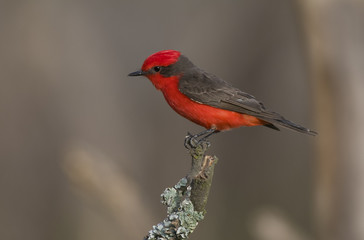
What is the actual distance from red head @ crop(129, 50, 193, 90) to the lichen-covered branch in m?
1.94

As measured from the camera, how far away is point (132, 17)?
799cm

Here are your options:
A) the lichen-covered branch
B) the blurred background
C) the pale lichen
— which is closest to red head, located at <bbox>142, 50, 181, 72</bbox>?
the blurred background

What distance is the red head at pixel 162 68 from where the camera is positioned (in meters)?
5.52

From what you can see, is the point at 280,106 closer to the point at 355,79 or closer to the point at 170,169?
the point at 170,169

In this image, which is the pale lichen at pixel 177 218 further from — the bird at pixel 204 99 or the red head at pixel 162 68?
the red head at pixel 162 68

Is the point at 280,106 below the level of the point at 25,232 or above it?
above

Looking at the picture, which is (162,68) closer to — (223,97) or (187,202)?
(223,97)

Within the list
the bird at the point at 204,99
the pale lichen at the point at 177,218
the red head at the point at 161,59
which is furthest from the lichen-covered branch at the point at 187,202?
the red head at the point at 161,59

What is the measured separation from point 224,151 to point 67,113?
70.1 inches

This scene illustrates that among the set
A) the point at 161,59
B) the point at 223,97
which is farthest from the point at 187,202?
the point at 161,59

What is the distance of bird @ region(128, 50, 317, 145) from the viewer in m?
5.25

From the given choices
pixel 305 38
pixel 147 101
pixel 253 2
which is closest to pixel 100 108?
pixel 147 101

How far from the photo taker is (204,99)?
17.5ft

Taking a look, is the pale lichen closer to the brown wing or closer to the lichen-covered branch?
the lichen-covered branch
